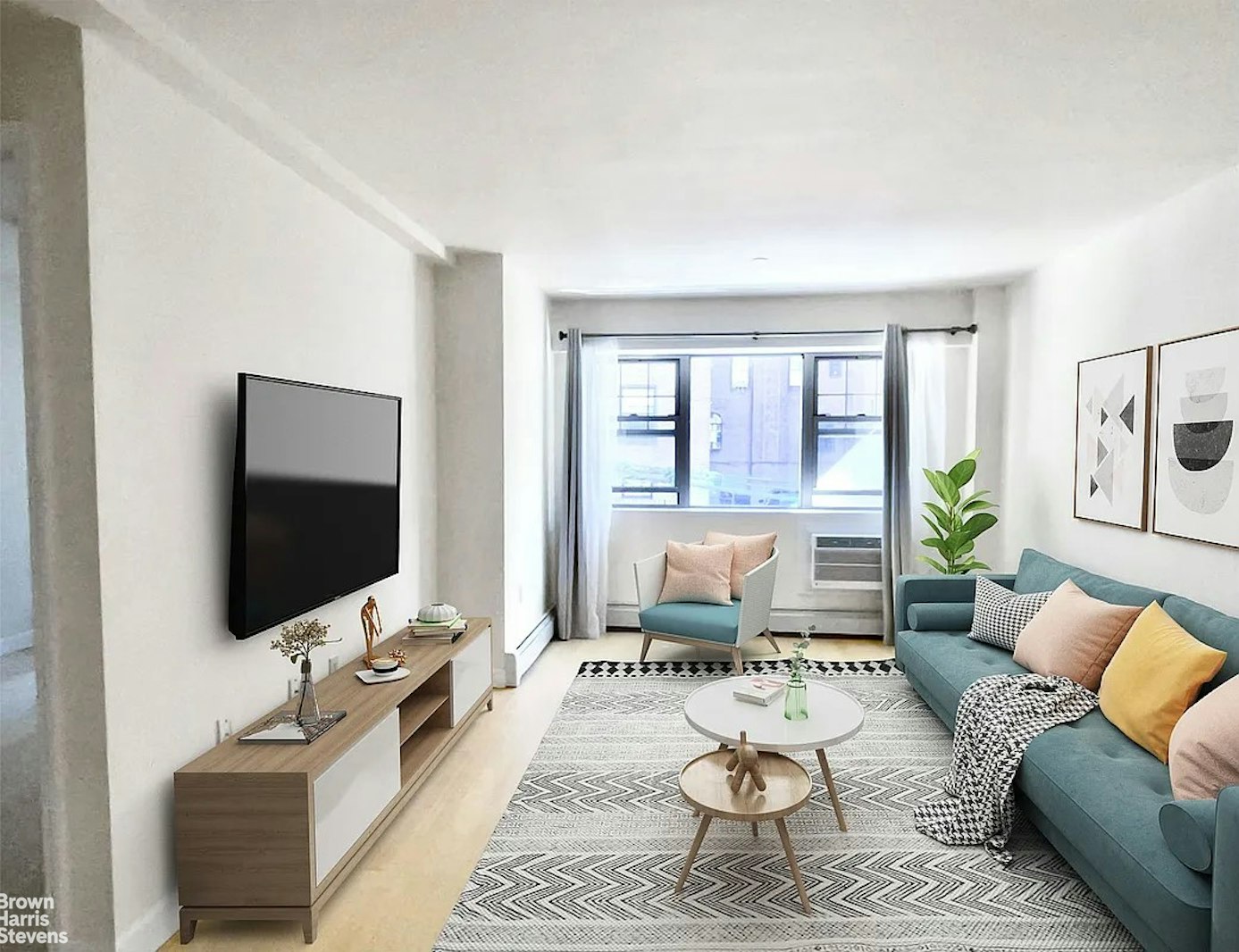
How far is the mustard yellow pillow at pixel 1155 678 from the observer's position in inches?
104

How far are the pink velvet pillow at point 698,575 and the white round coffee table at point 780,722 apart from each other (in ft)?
6.23

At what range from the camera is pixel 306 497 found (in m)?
3.02

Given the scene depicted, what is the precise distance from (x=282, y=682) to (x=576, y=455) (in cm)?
314

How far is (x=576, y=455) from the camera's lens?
19.3ft

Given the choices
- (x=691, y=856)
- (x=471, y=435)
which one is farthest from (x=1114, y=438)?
(x=471, y=435)

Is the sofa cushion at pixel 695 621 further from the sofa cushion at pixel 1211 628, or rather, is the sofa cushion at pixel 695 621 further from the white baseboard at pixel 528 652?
the sofa cushion at pixel 1211 628

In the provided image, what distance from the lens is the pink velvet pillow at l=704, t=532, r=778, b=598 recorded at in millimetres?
5438

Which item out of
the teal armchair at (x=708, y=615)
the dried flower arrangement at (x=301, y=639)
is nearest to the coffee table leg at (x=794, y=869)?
the dried flower arrangement at (x=301, y=639)

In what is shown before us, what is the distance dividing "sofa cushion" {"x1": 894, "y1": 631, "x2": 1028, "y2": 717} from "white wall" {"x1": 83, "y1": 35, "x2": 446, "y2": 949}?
9.17 feet

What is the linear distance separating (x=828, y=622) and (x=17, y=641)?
5022mm

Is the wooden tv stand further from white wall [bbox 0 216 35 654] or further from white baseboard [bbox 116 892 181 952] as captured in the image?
white wall [bbox 0 216 35 654]

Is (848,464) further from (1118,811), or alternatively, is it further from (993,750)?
(1118,811)

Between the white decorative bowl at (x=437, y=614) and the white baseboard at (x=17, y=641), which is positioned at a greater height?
the white baseboard at (x=17, y=641)

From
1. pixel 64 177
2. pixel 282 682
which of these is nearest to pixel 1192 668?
pixel 282 682
